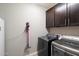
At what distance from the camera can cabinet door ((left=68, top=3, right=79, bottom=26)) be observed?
4.68 feet

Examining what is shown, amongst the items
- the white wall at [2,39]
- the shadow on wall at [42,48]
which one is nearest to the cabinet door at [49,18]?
the shadow on wall at [42,48]

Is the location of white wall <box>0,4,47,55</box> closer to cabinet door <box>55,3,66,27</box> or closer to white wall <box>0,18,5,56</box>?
white wall <box>0,18,5,56</box>

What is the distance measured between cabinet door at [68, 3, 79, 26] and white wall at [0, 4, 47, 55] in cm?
32

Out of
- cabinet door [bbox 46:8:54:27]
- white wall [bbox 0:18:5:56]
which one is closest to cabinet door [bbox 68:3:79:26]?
cabinet door [bbox 46:8:54:27]

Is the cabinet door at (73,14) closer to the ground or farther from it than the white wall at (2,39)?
farther from it

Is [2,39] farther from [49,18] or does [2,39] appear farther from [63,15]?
[63,15]

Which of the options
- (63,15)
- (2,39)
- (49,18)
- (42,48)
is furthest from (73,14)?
(2,39)

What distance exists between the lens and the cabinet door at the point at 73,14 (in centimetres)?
143

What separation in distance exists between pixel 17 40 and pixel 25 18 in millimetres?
258

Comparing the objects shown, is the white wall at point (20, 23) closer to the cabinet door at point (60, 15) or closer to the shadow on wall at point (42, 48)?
the shadow on wall at point (42, 48)

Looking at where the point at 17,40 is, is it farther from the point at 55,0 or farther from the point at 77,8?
the point at 77,8

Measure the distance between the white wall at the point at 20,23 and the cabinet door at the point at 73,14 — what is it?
32 cm

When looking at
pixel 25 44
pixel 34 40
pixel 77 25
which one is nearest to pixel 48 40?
pixel 34 40

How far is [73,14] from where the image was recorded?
1.47m
